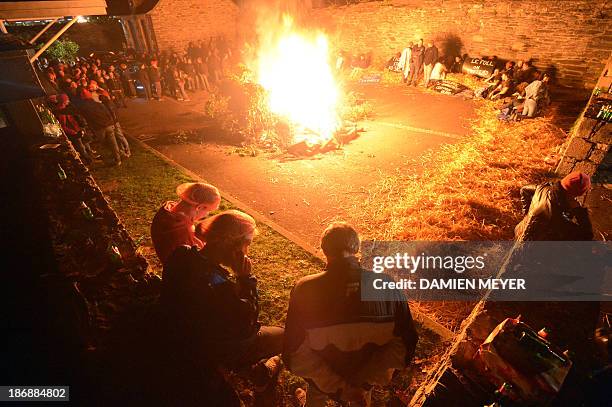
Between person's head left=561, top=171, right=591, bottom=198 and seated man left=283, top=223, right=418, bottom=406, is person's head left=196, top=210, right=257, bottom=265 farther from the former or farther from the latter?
person's head left=561, top=171, right=591, bottom=198

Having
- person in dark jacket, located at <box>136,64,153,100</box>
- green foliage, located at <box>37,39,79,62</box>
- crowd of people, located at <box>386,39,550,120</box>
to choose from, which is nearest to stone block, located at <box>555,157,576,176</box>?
crowd of people, located at <box>386,39,550,120</box>

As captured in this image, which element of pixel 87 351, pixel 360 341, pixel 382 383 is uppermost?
pixel 360 341

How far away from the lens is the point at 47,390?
2.15 m

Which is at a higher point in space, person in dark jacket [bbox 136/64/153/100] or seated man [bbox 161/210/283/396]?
seated man [bbox 161/210/283/396]

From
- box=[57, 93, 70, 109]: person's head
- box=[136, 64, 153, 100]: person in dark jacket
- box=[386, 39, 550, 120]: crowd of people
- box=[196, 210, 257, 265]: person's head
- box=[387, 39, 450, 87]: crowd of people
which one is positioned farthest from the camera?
box=[136, 64, 153, 100]: person in dark jacket

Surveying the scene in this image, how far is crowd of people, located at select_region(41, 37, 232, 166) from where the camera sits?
8.75 metres

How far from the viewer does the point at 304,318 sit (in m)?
2.39

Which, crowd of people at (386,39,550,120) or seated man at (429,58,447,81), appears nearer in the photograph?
crowd of people at (386,39,550,120)

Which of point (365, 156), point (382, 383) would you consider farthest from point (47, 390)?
point (365, 156)

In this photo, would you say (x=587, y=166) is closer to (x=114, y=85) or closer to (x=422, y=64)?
(x=422, y=64)

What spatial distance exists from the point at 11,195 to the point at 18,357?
3.22 meters

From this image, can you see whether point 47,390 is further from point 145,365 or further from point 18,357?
point 145,365

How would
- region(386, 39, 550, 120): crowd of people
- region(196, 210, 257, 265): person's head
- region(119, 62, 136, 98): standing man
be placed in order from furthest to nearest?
region(119, 62, 136, 98): standing man → region(386, 39, 550, 120): crowd of people → region(196, 210, 257, 265): person's head

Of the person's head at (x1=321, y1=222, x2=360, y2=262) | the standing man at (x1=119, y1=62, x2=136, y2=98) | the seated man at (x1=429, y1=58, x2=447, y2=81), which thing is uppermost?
the person's head at (x1=321, y1=222, x2=360, y2=262)
